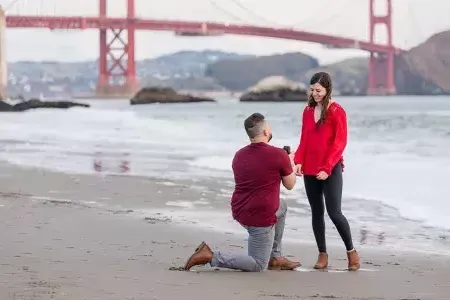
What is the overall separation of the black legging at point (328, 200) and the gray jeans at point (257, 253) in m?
0.13

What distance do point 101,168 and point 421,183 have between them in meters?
2.83

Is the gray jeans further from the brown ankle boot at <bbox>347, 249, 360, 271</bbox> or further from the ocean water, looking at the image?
the ocean water

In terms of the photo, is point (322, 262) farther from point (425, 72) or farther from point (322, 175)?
point (425, 72)

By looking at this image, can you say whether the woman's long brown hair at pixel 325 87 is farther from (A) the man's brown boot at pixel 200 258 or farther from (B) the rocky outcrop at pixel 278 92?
(B) the rocky outcrop at pixel 278 92

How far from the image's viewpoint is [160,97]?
67.6 m

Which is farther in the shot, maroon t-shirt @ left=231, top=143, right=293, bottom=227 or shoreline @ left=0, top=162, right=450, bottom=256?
shoreline @ left=0, top=162, right=450, bottom=256

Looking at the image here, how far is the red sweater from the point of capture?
3.54 meters

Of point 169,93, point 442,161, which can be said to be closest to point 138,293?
point 442,161

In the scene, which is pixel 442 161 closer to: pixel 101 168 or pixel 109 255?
pixel 101 168

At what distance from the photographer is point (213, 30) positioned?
41.0 metres

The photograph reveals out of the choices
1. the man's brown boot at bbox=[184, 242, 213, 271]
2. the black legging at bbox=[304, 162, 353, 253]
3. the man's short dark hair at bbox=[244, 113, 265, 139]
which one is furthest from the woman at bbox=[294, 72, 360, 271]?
the man's brown boot at bbox=[184, 242, 213, 271]

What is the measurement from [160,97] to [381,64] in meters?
16.1

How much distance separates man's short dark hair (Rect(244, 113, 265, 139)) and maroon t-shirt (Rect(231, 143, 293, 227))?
0.20 ft

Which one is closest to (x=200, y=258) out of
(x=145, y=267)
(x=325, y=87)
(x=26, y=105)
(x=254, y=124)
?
(x=145, y=267)
